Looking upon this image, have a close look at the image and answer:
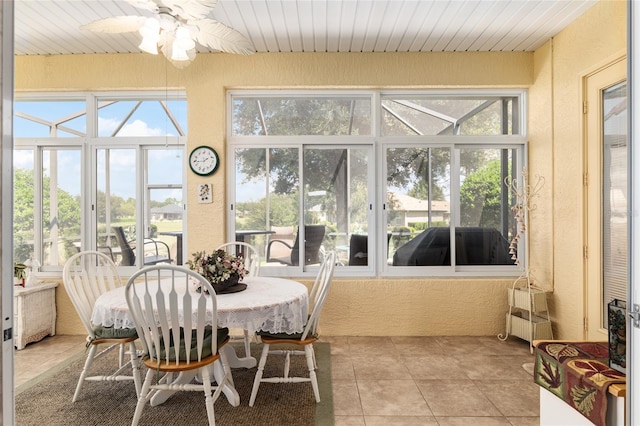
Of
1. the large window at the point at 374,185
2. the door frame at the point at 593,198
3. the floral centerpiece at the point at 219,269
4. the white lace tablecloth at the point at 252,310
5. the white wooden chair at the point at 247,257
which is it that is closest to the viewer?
the white lace tablecloth at the point at 252,310

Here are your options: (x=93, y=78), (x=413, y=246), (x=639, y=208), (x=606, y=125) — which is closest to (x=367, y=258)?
(x=413, y=246)

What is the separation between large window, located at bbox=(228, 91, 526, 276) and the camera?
3.75m

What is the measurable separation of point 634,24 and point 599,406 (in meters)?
1.53

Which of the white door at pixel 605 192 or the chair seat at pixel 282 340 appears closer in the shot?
the chair seat at pixel 282 340

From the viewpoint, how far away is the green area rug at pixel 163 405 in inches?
85.3

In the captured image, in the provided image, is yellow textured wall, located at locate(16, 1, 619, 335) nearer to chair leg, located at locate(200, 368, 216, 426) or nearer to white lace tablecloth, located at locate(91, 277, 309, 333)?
white lace tablecloth, located at locate(91, 277, 309, 333)

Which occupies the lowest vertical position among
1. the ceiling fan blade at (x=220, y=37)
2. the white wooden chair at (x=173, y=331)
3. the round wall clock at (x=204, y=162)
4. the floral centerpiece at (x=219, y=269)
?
the white wooden chair at (x=173, y=331)

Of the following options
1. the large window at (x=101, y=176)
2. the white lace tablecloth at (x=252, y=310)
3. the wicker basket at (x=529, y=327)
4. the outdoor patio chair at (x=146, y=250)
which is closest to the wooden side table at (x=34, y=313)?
the large window at (x=101, y=176)

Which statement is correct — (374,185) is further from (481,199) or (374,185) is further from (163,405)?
(163,405)

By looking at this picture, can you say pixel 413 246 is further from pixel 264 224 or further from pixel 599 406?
pixel 599 406

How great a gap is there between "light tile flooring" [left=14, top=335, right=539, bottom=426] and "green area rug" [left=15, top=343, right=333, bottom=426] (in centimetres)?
18

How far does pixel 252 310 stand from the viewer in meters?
2.09

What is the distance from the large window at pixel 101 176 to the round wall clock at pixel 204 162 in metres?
0.23

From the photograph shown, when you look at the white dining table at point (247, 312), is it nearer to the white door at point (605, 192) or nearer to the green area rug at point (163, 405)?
the green area rug at point (163, 405)
